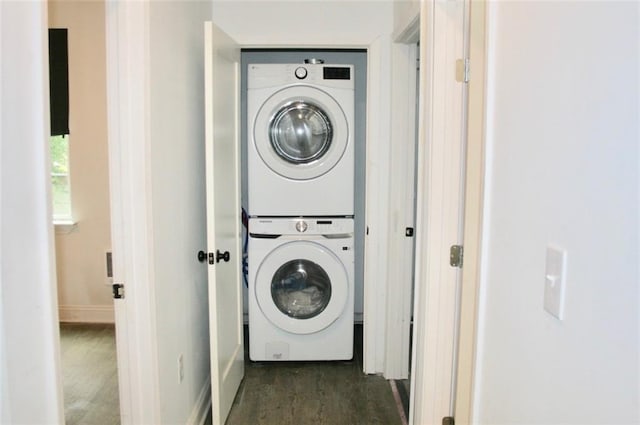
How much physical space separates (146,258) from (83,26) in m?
2.42

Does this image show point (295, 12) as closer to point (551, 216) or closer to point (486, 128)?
point (486, 128)

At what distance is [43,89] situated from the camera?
0.90 metres

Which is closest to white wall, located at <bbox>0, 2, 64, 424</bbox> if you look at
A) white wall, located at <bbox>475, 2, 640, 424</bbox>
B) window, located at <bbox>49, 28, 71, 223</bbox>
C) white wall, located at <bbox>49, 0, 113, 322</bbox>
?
white wall, located at <bbox>475, 2, 640, 424</bbox>

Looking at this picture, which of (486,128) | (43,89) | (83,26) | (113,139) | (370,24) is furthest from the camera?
(83,26)

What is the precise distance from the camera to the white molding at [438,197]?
1643mm

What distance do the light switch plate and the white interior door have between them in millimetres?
1474

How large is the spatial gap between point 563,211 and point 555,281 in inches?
4.8

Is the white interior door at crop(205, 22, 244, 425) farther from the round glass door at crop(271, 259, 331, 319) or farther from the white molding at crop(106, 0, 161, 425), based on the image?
the white molding at crop(106, 0, 161, 425)

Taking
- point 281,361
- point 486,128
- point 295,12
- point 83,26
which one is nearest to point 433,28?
point 486,128

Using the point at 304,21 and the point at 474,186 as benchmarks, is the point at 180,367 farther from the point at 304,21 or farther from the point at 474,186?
the point at 304,21

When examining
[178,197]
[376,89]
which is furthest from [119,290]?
[376,89]

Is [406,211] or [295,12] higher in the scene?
[295,12]

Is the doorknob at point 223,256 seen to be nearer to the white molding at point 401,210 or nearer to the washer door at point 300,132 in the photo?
the washer door at point 300,132

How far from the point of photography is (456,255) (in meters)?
1.69
